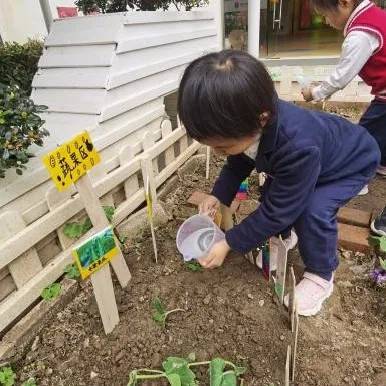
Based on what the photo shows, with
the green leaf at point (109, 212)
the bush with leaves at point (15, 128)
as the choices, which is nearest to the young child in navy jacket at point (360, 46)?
the green leaf at point (109, 212)

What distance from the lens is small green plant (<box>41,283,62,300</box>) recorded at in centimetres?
140

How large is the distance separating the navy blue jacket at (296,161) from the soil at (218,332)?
30cm

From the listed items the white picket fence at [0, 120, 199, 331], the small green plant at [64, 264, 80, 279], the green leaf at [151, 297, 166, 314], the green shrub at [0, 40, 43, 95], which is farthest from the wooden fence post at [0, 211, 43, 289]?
the green shrub at [0, 40, 43, 95]

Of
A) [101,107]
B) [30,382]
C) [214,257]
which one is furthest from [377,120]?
[30,382]

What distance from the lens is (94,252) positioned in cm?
112

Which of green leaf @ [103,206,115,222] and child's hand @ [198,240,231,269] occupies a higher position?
child's hand @ [198,240,231,269]

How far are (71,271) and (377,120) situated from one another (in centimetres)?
186

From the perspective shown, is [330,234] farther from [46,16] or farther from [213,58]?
[46,16]

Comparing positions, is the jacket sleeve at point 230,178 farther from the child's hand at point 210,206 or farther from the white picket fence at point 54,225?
the white picket fence at point 54,225

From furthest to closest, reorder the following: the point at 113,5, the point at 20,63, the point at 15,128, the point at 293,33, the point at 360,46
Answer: the point at 293,33 < the point at 20,63 < the point at 113,5 < the point at 360,46 < the point at 15,128

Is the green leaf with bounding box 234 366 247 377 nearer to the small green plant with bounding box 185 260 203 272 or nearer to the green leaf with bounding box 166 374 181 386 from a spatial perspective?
the green leaf with bounding box 166 374 181 386

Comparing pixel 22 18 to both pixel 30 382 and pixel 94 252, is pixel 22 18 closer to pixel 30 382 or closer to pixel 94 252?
pixel 94 252

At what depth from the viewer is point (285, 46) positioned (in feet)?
17.7

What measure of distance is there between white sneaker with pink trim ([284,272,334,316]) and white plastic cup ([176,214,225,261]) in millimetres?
386
